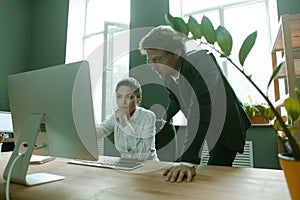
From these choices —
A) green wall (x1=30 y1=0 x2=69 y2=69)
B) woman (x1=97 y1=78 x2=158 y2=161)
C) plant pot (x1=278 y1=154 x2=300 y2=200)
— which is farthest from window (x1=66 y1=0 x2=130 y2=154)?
plant pot (x1=278 y1=154 x2=300 y2=200)

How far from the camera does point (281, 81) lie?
7.13ft

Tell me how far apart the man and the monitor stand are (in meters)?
0.48

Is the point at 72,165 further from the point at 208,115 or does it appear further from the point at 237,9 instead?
the point at 237,9

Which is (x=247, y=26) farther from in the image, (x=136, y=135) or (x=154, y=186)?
(x=154, y=186)

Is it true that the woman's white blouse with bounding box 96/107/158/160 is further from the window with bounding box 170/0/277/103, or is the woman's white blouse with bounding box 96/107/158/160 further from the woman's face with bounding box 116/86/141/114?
the window with bounding box 170/0/277/103

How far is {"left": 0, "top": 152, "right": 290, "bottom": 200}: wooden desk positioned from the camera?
0.63m

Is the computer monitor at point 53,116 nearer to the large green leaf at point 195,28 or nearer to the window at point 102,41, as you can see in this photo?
the large green leaf at point 195,28

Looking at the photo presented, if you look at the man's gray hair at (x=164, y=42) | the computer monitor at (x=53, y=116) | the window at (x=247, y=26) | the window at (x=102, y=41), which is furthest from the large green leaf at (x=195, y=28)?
the window at (x=102, y=41)

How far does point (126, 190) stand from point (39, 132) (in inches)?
16.6

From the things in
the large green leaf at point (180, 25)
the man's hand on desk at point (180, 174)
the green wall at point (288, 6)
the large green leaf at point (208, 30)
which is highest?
the green wall at point (288, 6)

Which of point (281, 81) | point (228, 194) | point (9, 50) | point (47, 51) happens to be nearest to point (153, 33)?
point (228, 194)

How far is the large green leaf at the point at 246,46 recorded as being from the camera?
443 mm

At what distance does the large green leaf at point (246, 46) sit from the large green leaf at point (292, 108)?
0.11 m

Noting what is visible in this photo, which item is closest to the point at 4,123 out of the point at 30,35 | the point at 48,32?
the point at 48,32
